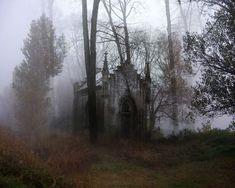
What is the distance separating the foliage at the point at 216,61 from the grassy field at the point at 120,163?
2.66m

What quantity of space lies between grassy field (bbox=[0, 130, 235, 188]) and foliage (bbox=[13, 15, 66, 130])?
181 cm

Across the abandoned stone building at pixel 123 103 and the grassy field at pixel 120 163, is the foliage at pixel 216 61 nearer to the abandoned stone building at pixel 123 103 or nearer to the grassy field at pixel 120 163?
the grassy field at pixel 120 163

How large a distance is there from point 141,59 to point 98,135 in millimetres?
13975

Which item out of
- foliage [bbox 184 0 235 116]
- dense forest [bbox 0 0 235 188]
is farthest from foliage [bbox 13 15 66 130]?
foliage [bbox 184 0 235 116]

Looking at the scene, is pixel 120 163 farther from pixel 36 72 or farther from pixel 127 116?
pixel 36 72

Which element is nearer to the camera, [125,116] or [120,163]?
[120,163]

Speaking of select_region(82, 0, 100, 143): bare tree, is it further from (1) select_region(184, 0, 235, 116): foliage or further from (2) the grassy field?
(1) select_region(184, 0, 235, 116): foliage

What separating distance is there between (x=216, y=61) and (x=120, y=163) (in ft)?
20.1

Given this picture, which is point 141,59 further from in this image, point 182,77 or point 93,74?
point 93,74

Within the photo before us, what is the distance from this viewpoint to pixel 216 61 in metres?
14.5

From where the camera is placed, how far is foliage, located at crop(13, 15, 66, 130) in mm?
21641

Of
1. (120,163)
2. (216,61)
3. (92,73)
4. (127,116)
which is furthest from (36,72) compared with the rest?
(216,61)

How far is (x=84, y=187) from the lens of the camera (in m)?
11.0

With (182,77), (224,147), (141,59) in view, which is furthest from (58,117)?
(224,147)
